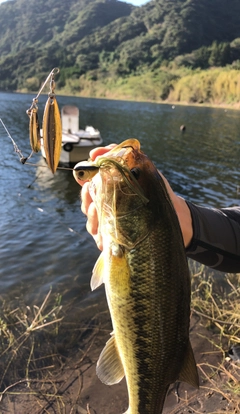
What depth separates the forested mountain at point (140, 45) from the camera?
4870 inches

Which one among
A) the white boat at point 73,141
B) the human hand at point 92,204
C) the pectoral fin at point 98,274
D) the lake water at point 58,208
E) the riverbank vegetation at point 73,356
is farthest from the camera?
the white boat at point 73,141

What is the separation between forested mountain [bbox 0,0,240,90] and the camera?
406 ft

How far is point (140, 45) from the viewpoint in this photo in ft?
497

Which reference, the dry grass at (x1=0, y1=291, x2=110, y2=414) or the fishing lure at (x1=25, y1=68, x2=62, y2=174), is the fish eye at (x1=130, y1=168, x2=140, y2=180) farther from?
the dry grass at (x1=0, y1=291, x2=110, y2=414)

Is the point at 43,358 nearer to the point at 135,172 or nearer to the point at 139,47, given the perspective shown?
the point at 135,172

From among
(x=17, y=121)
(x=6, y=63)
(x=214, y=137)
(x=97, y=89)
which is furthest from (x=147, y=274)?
(x=6, y=63)

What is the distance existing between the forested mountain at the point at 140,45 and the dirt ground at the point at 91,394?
12167 cm

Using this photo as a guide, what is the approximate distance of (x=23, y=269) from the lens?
26.3 feet

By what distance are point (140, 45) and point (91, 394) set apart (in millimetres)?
168236

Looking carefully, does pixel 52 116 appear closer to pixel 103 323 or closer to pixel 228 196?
pixel 103 323

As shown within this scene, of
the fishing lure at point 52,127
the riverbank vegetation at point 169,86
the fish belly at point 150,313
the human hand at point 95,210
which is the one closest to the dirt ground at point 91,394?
the fish belly at point 150,313

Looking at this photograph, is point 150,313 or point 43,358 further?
point 43,358

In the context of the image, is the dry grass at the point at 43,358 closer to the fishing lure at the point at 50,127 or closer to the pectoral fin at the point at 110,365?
the pectoral fin at the point at 110,365

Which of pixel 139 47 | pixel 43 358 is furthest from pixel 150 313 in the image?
pixel 139 47
